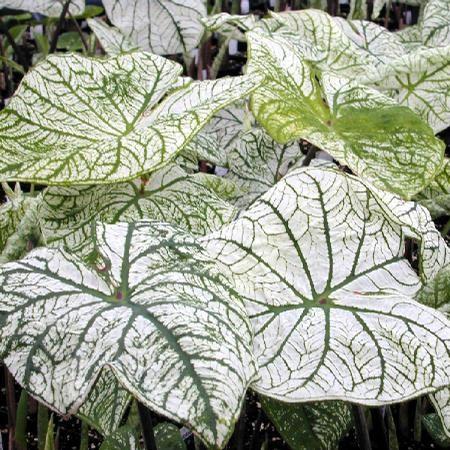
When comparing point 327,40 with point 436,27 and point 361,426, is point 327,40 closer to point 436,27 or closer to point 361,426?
point 436,27

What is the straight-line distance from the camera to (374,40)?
1.57m

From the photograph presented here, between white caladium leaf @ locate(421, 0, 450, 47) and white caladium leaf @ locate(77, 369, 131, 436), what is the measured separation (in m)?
0.90

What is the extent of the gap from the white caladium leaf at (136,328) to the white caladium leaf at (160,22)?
792 millimetres

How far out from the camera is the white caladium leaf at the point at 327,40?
141 centimetres

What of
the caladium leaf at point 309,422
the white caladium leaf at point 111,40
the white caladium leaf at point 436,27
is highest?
the white caladium leaf at point 436,27

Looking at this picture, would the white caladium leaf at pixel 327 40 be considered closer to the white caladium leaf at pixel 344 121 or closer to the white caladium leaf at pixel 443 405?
the white caladium leaf at pixel 344 121

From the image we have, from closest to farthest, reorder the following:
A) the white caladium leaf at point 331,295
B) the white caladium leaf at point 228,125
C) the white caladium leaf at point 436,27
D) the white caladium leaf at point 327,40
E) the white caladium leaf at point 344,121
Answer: the white caladium leaf at point 331,295, the white caladium leaf at point 344,121, the white caladium leaf at point 327,40, the white caladium leaf at point 436,27, the white caladium leaf at point 228,125

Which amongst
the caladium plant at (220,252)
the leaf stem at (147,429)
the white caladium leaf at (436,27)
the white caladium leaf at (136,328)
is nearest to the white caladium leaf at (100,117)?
the caladium plant at (220,252)

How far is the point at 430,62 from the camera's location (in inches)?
49.0

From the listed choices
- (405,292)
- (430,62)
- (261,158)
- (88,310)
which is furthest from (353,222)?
(261,158)

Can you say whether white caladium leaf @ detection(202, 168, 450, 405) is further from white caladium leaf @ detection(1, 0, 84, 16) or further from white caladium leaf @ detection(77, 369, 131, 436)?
white caladium leaf @ detection(1, 0, 84, 16)

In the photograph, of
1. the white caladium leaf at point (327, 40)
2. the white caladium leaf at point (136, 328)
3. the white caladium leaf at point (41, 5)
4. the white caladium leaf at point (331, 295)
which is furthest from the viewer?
the white caladium leaf at point (41, 5)

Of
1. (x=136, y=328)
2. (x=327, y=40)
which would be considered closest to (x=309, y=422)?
(x=136, y=328)

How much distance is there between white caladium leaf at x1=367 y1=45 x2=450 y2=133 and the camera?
1.24 metres
